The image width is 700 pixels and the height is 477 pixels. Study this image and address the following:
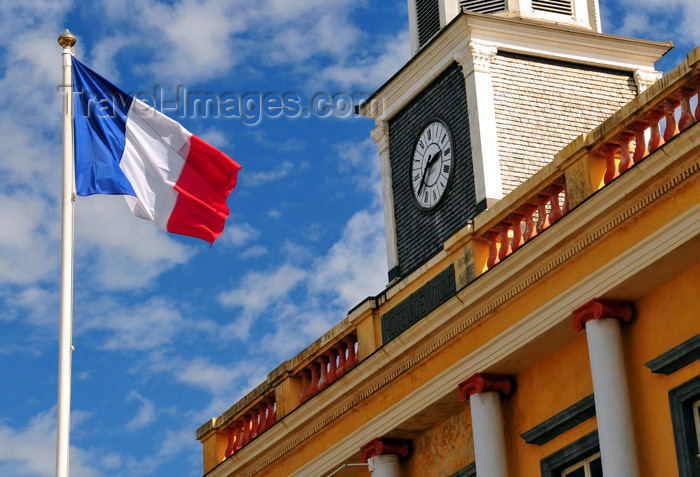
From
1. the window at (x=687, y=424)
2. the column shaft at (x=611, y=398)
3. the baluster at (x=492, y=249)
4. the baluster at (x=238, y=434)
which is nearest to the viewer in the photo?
the window at (x=687, y=424)

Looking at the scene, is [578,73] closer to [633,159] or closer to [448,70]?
[448,70]

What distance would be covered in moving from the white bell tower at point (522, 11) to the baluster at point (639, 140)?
432 inches

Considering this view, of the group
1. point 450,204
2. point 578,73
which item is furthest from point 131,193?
point 578,73

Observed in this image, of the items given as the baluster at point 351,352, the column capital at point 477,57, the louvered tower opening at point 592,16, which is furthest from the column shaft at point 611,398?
the louvered tower opening at point 592,16

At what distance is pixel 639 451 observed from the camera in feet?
52.4

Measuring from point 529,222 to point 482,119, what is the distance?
810 centimetres

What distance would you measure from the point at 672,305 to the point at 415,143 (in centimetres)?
1234

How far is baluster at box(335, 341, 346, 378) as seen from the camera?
2145cm

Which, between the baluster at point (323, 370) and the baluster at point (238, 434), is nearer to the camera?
the baluster at point (323, 370)

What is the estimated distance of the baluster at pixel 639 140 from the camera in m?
16.6

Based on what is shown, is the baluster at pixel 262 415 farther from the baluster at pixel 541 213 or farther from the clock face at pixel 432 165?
the baluster at pixel 541 213

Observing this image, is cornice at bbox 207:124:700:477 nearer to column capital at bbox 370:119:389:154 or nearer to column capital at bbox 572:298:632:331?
column capital at bbox 572:298:632:331

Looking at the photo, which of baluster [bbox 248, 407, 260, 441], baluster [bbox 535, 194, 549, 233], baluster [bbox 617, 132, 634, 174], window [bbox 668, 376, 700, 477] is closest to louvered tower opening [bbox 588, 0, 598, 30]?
baluster [bbox 248, 407, 260, 441]

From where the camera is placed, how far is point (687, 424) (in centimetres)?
1548
